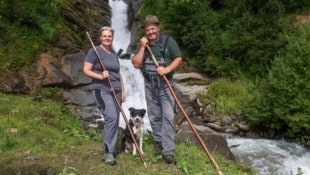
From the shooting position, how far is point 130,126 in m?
7.85

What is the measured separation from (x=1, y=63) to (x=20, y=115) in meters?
3.73

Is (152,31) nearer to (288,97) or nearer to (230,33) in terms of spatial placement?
(288,97)

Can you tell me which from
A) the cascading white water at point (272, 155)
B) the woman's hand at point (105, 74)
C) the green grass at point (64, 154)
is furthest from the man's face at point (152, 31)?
the cascading white water at point (272, 155)

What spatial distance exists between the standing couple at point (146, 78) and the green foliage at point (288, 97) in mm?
6415

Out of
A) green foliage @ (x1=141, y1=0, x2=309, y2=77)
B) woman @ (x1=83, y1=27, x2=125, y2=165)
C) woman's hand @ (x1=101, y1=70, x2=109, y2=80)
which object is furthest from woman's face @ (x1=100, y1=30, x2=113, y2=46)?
green foliage @ (x1=141, y1=0, x2=309, y2=77)

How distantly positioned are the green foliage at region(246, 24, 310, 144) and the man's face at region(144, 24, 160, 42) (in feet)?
22.8

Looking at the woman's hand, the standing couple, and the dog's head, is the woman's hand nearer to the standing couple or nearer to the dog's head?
the standing couple

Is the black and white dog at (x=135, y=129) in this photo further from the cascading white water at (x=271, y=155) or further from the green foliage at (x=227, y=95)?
the green foliage at (x=227, y=95)

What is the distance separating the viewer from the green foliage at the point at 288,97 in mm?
12641

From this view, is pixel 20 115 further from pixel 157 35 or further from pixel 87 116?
pixel 157 35

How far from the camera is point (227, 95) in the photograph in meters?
15.6

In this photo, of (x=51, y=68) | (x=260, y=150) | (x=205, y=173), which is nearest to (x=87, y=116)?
(x=51, y=68)

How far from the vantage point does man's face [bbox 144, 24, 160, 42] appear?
23.3 ft

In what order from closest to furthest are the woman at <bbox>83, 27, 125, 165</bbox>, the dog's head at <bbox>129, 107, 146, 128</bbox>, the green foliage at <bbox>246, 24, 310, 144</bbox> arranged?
1. the woman at <bbox>83, 27, 125, 165</bbox>
2. the dog's head at <bbox>129, 107, 146, 128</bbox>
3. the green foliage at <bbox>246, 24, 310, 144</bbox>
